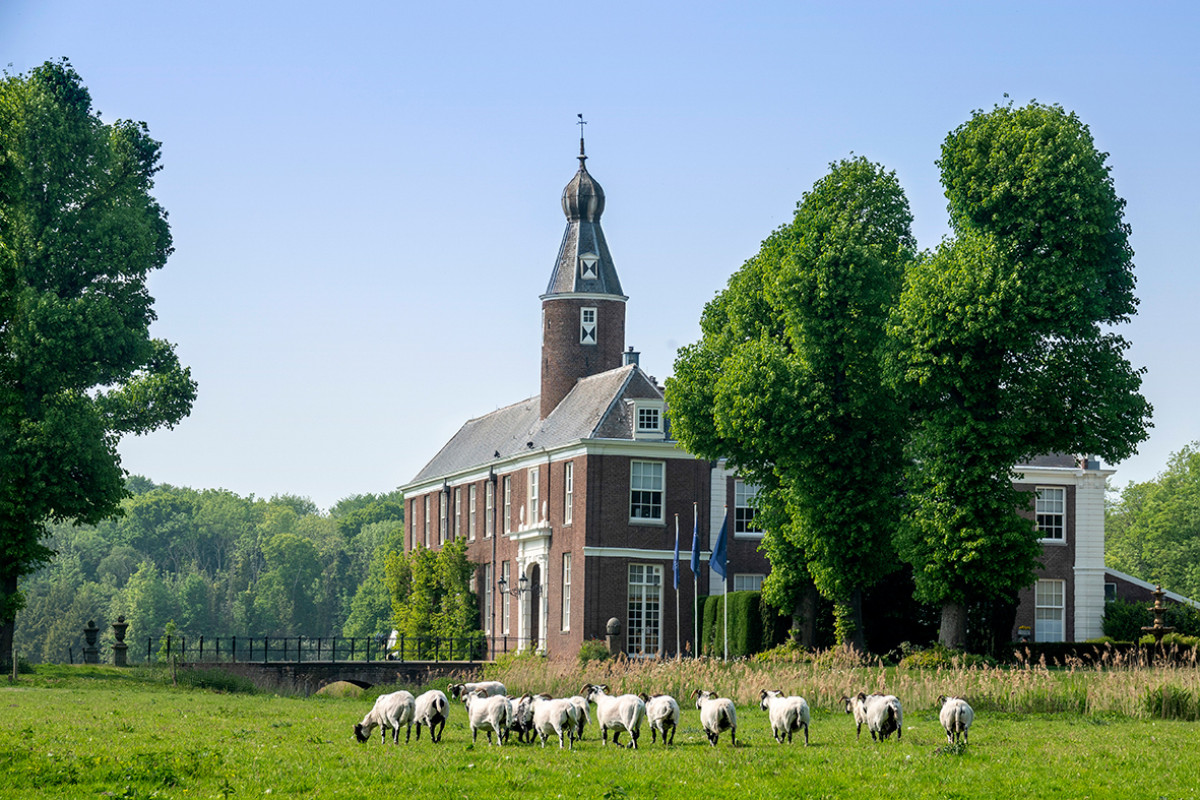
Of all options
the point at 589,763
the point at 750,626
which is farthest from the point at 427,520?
the point at 589,763

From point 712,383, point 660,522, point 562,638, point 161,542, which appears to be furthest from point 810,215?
point 161,542

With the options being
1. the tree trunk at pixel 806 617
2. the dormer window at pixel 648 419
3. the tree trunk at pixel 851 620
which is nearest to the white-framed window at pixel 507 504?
the dormer window at pixel 648 419

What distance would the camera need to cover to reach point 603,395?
5628 cm

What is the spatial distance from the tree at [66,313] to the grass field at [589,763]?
18074mm

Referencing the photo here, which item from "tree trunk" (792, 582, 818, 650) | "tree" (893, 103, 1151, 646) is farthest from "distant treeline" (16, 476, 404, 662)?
"tree" (893, 103, 1151, 646)

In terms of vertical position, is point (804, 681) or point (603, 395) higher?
point (603, 395)

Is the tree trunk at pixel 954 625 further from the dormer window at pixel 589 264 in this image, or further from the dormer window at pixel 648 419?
the dormer window at pixel 589 264

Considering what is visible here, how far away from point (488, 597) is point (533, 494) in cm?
589

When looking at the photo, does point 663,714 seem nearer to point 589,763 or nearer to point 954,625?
point 589,763

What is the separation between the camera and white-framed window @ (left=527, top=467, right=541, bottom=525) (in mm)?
58188

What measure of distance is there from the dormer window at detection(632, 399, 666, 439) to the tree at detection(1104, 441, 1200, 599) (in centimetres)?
3957

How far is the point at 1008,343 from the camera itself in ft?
121

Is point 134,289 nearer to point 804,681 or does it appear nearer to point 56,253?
point 56,253

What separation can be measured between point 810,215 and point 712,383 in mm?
5587
